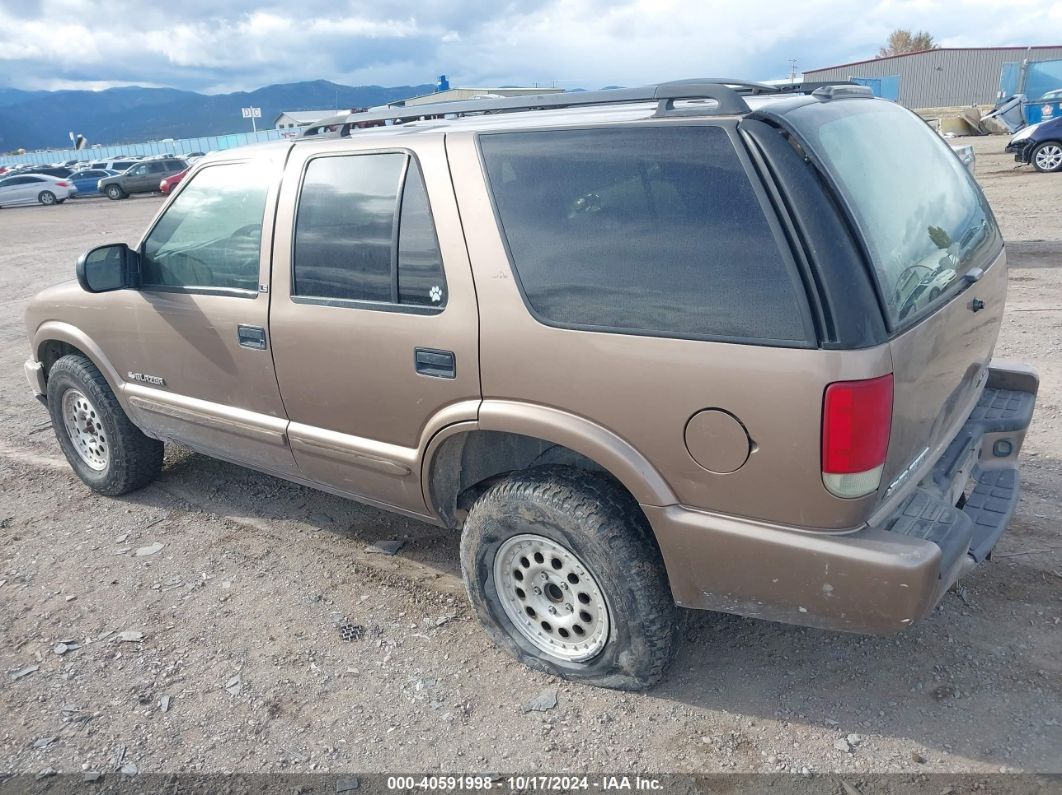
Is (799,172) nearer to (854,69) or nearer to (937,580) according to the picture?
(937,580)

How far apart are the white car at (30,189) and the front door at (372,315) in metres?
33.3

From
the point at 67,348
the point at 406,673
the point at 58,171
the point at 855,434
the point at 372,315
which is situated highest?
the point at 58,171

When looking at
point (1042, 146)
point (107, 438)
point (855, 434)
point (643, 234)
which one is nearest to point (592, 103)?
point (643, 234)

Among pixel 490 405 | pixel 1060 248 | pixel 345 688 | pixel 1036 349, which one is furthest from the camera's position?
pixel 1060 248

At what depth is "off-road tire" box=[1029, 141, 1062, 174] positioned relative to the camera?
1579 cm

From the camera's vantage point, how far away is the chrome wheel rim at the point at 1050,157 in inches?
623

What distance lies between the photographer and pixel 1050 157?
15961mm

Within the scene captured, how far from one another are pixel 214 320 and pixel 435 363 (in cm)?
133

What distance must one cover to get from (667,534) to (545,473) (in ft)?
1.71

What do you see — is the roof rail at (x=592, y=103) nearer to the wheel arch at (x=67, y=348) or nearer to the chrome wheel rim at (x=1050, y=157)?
the wheel arch at (x=67, y=348)

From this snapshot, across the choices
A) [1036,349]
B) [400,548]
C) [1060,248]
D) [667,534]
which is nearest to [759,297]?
[667,534]

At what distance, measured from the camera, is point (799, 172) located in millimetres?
2242

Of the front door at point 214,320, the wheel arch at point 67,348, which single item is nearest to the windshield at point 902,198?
the front door at point 214,320

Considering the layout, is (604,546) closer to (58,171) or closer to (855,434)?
(855,434)
